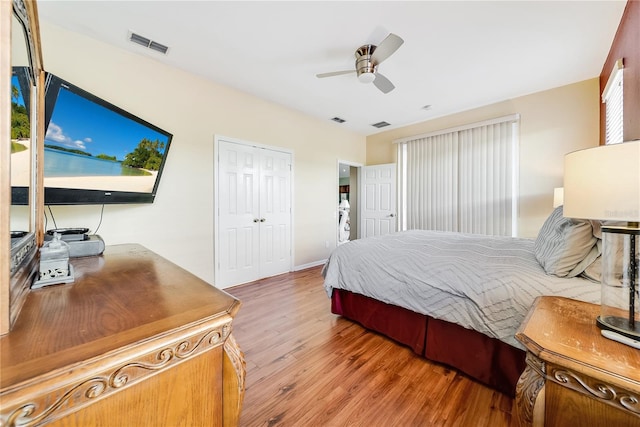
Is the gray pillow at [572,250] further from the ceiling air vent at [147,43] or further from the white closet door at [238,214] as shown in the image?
the ceiling air vent at [147,43]

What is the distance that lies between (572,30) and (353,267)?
2964 mm

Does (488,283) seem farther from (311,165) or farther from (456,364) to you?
(311,165)

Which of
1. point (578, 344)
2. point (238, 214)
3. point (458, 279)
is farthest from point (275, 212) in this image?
point (578, 344)

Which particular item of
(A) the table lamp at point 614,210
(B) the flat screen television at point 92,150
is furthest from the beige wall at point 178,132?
(A) the table lamp at point 614,210

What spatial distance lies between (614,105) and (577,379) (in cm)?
314

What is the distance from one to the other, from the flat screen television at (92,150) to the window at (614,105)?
13.8ft

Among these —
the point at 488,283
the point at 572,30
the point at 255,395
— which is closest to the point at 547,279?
the point at 488,283

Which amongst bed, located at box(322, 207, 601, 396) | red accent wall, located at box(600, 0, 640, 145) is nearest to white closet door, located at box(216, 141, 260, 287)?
bed, located at box(322, 207, 601, 396)

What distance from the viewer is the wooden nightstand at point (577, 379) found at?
0.70 metres

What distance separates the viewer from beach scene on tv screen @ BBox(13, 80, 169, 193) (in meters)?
1.68

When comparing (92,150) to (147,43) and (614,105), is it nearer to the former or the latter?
(147,43)

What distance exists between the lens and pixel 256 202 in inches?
145

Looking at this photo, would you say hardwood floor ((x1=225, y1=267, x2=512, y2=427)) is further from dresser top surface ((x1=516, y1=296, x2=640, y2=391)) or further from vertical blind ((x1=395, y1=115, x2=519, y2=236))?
vertical blind ((x1=395, y1=115, x2=519, y2=236))

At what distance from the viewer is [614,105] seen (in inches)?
94.8
